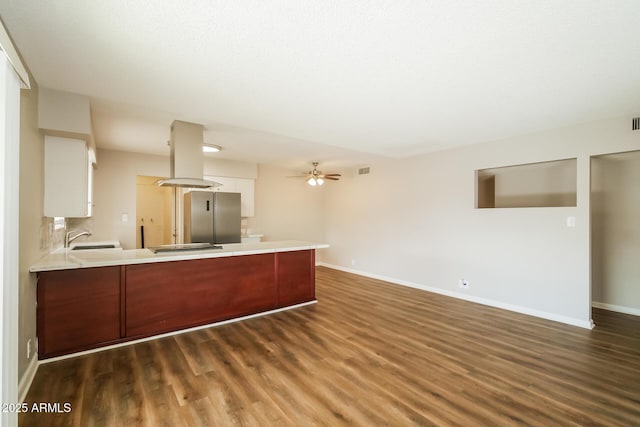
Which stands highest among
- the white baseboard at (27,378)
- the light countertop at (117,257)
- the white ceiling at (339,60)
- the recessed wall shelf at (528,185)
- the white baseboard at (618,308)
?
the white ceiling at (339,60)

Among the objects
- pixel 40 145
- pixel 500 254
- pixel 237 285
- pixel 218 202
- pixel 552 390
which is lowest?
pixel 552 390

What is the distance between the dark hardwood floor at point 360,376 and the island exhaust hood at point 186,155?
1.81 meters

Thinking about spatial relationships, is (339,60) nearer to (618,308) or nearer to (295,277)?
(295,277)

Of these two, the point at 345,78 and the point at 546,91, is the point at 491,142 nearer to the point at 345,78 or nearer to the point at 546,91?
the point at 546,91

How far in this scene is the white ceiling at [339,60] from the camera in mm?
1582

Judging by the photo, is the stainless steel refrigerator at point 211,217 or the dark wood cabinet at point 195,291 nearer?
the dark wood cabinet at point 195,291

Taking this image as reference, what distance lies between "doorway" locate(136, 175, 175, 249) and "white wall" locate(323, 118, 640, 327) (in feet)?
15.3

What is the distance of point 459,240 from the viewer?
468cm

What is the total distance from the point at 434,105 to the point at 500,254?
2.60 meters

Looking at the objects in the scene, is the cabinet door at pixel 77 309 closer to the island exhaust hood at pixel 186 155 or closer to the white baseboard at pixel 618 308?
the island exhaust hood at pixel 186 155

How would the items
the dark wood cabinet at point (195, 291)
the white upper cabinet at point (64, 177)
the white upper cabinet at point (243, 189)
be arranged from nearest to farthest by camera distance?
1. the white upper cabinet at point (64, 177)
2. the dark wood cabinet at point (195, 291)
3. the white upper cabinet at point (243, 189)

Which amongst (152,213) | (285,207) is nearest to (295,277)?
(285,207)

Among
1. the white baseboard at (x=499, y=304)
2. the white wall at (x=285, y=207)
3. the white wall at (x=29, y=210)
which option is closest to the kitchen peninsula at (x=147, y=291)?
the white wall at (x=29, y=210)

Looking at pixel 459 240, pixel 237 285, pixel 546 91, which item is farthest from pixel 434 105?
pixel 237 285
